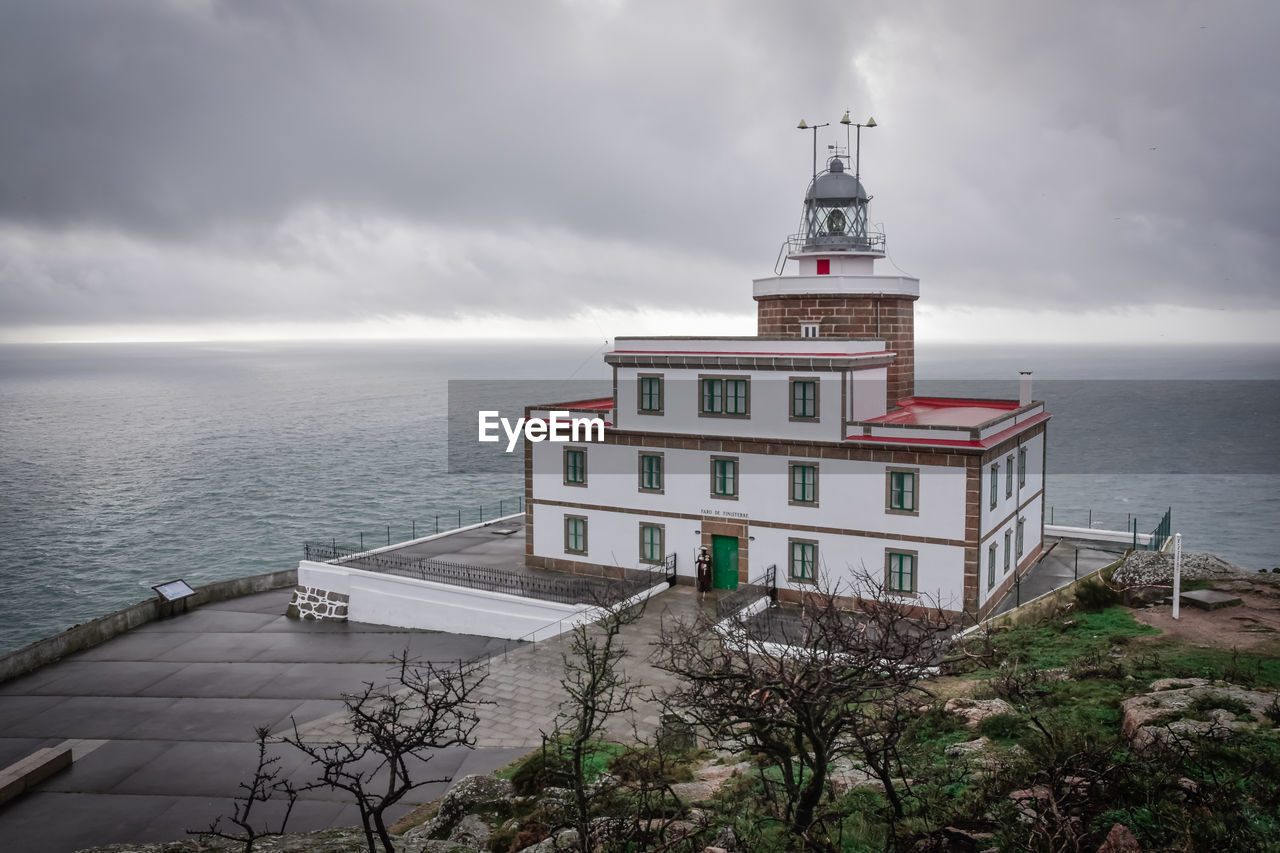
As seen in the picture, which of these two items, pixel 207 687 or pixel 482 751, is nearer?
pixel 482 751

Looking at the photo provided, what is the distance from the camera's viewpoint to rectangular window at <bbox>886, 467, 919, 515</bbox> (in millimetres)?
26438

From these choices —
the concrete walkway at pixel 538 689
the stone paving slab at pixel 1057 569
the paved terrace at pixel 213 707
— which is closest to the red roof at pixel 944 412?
the stone paving slab at pixel 1057 569

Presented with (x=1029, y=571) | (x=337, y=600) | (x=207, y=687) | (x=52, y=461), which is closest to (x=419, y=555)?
(x=337, y=600)

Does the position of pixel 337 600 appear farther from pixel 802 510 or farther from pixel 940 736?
pixel 940 736

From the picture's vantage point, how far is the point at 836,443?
27344 mm

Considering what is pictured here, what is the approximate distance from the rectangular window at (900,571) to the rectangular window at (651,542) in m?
7.13

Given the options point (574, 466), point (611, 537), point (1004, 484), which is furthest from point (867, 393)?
point (574, 466)

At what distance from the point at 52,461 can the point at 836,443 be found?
95.0 meters

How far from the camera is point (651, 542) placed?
30656 millimetres

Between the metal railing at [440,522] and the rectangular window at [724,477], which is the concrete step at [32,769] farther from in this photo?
the metal railing at [440,522]

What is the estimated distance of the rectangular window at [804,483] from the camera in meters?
27.8

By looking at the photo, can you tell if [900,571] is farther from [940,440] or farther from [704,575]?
[704,575]

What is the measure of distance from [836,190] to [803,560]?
1436cm

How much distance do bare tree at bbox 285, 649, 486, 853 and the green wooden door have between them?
25.9 ft
